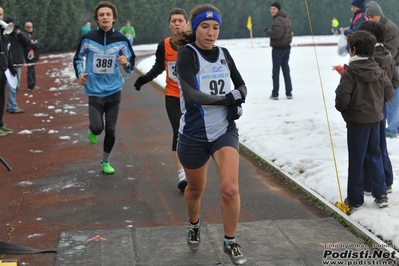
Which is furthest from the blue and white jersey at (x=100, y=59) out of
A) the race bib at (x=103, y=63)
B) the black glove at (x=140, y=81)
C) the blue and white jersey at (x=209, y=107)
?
the blue and white jersey at (x=209, y=107)

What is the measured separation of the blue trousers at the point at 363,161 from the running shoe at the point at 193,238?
177 cm

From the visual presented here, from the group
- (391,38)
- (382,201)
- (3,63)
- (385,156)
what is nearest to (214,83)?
(382,201)

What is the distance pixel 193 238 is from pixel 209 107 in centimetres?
113

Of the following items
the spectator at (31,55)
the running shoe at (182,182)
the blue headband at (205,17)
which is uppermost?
the blue headband at (205,17)

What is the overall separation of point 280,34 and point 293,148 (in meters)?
5.68

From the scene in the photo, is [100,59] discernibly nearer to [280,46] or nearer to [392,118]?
[392,118]

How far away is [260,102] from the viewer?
14.4m

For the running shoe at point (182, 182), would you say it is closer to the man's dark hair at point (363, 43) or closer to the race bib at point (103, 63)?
the race bib at point (103, 63)

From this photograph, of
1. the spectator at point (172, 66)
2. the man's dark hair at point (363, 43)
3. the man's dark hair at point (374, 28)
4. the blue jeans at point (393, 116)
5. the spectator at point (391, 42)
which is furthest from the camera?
the blue jeans at point (393, 116)

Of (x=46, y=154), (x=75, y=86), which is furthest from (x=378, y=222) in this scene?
(x=75, y=86)

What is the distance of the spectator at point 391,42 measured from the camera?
8.84m

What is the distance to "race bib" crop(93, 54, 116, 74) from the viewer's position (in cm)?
806

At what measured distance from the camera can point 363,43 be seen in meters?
6.04

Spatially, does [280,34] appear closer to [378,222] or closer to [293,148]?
[293,148]
